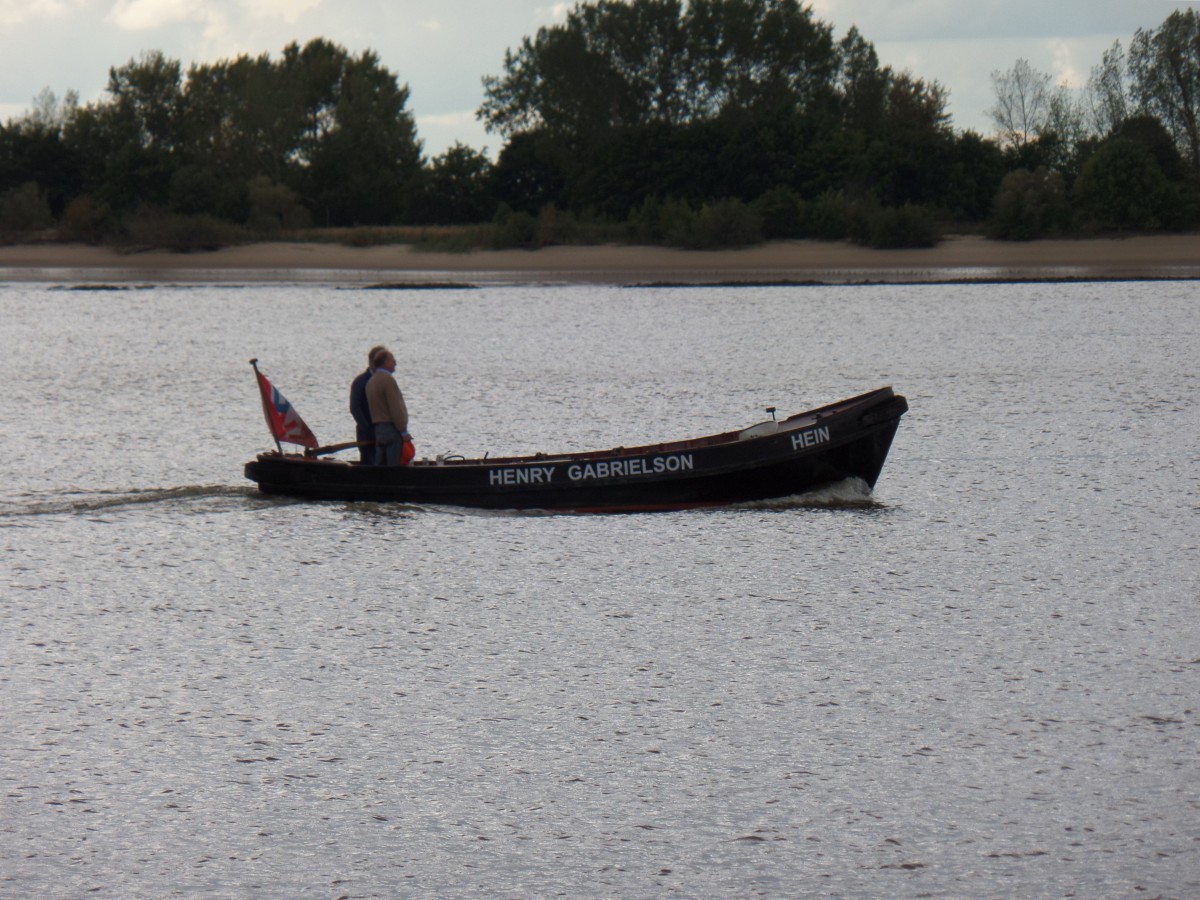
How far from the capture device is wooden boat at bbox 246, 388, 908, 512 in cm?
1800

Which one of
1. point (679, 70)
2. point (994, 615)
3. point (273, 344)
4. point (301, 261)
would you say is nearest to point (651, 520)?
point (994, 615)

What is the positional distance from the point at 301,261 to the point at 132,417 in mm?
46722

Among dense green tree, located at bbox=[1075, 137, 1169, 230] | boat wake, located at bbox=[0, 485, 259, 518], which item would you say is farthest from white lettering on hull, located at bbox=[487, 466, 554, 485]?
dense green tree, located at bbox=[1075, 137, 1169, 230]

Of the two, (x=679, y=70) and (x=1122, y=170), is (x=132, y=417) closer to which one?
(x=1122, y=170)

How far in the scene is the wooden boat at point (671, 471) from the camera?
18.0 meters

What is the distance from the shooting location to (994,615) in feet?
45.3

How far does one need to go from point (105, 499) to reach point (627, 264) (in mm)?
54291

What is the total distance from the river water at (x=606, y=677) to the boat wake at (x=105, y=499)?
0.07 meters

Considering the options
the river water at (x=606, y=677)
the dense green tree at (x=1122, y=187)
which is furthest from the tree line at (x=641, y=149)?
the river water at (x=606, y=677)

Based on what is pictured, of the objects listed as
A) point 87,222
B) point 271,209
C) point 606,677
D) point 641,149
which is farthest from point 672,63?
point 606,677

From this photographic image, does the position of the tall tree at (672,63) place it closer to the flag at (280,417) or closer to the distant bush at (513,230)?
the distant bush at (513,230)

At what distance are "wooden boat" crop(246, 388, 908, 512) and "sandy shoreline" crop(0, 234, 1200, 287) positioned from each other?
47.9m

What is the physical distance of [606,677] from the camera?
12.0m

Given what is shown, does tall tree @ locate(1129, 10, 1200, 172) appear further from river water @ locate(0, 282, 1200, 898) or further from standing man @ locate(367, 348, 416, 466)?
standing man @ locate(367, 348, 416, 466)
